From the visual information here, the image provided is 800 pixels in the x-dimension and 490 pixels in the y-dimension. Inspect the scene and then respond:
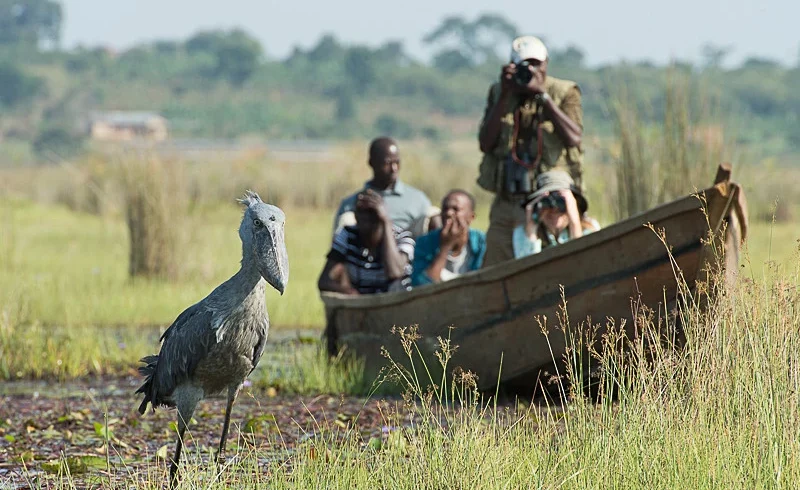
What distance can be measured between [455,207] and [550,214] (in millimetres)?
633

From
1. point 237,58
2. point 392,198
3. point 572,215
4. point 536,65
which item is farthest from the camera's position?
point 237,58

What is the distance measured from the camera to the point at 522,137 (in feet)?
26.1

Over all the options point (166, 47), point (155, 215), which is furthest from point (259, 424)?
point (166, 47)

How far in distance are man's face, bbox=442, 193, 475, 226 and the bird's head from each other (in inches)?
145

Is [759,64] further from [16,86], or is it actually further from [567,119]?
[567,119]

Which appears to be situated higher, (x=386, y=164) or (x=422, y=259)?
(x=386, y=164)

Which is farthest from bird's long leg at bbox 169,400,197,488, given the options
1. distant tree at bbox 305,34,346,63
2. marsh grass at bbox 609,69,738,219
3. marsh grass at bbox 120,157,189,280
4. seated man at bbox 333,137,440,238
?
distant tree at bbox 305,34,346,63

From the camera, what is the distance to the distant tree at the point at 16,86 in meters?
112

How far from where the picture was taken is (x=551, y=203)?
7551 mm

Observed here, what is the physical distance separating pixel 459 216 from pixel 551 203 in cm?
68

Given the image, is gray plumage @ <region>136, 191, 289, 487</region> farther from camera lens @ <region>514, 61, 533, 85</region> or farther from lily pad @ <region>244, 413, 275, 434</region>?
camera lens @ <region>514, 61, 533, 85</region>

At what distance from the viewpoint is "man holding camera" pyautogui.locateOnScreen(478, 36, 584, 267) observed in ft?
25.1

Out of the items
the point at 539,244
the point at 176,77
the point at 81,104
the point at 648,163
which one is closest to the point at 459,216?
the point at 539,244

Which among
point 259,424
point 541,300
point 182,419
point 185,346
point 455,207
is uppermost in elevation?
point 455,207
